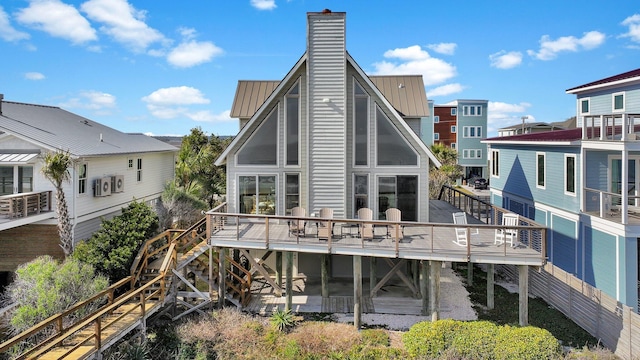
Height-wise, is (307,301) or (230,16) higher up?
(230,16)

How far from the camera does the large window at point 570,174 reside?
53.6ft

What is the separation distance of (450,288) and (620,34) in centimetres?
2504

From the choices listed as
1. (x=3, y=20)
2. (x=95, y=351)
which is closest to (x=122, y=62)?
(x=3, y=20)

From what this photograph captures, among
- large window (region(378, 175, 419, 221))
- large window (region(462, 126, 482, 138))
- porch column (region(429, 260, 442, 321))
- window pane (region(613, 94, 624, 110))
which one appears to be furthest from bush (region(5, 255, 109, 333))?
large window (region(462, 126, 482, 138))

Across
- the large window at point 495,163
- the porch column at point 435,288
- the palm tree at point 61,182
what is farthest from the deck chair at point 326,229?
the large window at point 495,163

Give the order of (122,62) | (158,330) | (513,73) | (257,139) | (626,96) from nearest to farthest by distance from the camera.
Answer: (158,330), (257,139), (626,96), (122,62), (513,73)

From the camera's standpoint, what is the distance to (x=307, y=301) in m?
15.7

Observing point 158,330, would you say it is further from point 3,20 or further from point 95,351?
point 3,20

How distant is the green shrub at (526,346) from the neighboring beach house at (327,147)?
579 cm

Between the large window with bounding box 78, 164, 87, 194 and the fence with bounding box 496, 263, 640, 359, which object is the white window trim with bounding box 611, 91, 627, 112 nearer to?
the fence with bounding box 496, 263, 640, 359

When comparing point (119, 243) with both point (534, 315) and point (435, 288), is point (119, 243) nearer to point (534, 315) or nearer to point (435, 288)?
point (435, 288)

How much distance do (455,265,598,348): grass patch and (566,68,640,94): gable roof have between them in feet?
35.7

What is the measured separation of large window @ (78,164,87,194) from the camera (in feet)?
56.5

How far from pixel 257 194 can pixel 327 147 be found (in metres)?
3.48
